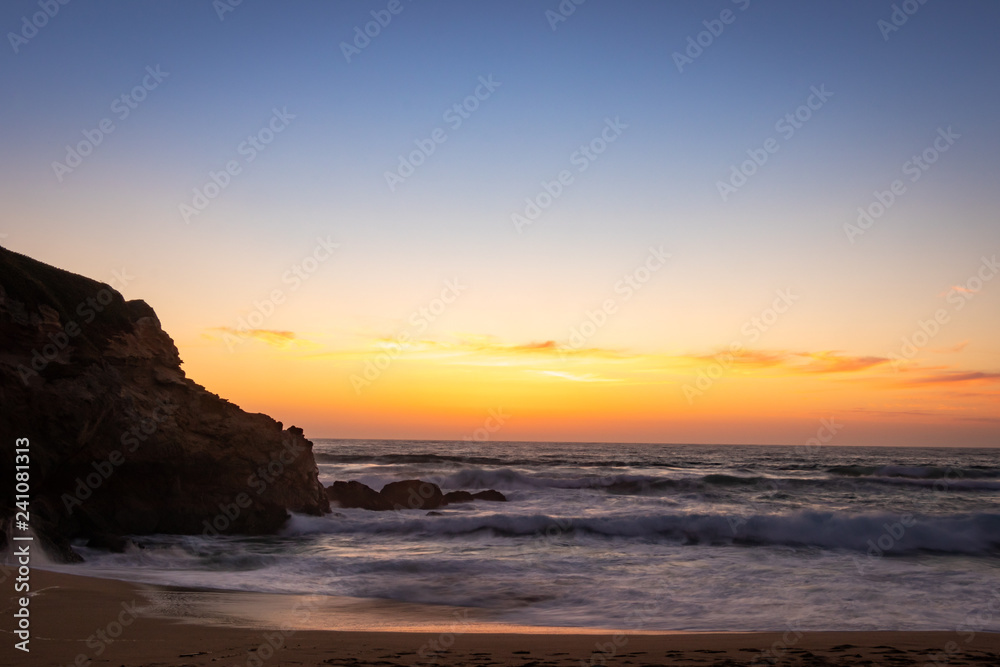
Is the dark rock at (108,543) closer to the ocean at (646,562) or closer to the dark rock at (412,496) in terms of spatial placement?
the ocean at (646,562)

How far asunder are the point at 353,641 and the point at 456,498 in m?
20.0

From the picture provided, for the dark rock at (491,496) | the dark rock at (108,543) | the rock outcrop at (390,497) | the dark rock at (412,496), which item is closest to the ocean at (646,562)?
the dark rock at (108,543)

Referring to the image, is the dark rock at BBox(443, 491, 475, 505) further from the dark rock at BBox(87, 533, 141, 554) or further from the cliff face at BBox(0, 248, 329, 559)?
the dark rock at BBox(87, 533, 141, 554)

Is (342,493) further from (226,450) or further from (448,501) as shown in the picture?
(226,450)

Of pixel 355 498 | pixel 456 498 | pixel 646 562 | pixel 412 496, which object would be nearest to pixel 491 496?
pixel 456 498

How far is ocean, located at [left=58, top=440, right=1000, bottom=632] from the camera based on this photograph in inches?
396

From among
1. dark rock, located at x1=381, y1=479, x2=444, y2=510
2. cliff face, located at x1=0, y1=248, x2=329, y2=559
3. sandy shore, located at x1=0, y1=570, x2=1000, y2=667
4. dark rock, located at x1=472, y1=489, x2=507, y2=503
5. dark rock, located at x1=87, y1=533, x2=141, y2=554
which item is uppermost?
cliff face, located at x1=0, y1=248, x2=329, y2=559

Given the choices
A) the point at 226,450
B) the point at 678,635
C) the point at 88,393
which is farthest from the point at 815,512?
the point at 88,393

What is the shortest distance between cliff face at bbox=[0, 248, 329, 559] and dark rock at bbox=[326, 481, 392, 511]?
131 inches

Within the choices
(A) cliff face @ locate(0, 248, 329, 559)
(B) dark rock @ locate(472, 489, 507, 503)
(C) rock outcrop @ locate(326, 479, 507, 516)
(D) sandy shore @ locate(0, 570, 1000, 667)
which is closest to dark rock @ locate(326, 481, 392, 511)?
(C) rock outcrop @ locate(326, 479, 507, 516)

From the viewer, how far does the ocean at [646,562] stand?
10055 millimetres

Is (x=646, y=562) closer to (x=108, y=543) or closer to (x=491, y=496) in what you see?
(x=108, y=543)

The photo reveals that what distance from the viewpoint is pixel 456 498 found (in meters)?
26.9

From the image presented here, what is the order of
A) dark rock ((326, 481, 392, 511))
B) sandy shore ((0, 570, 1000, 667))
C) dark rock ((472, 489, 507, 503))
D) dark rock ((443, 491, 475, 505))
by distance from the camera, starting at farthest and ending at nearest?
dark rock ((472, 489, 507, 503)) → dark rock ((443, 491, 475, 505)) → dark rock ((326, 481, 392, 511)) → sandy shore ((0, 570, 1000, 667))
